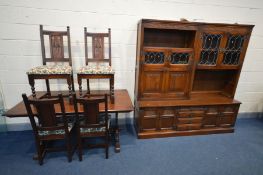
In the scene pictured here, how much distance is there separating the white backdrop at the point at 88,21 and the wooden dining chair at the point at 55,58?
146mm

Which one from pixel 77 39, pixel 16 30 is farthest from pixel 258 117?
pixel 16 30

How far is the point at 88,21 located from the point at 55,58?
0.74 m

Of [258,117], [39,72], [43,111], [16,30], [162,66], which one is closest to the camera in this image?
[43,111]

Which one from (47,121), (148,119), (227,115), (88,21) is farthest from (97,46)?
(227,115)

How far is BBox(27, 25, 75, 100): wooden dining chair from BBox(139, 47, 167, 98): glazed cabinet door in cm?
103

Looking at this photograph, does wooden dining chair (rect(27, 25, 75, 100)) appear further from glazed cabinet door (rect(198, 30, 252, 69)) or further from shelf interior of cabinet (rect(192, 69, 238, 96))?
shelf interior of cabinet (rect(192, 69, 238, 96))

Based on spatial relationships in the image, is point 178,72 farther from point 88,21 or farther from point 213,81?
point 88,21

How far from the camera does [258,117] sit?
11.1 feet

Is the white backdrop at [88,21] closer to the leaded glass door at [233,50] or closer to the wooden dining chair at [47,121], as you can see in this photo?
the leaded glass door at [233,50]

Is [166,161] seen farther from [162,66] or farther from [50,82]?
[50,82]

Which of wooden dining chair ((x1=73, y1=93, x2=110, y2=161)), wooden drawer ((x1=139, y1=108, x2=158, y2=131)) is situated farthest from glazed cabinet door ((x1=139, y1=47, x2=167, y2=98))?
wooden dining chair ((x1=73, y1=93, x2=110, y2=161))

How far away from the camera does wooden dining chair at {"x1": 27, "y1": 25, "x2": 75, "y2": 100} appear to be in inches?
73.0

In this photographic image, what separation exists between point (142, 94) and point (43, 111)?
1396 mm

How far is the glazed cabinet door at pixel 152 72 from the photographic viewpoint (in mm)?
2269
